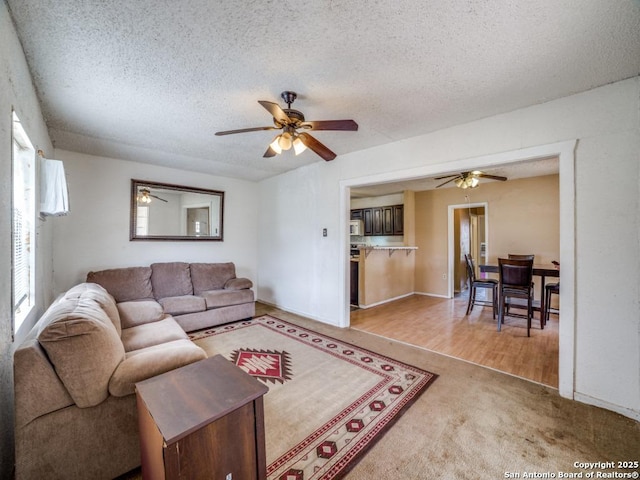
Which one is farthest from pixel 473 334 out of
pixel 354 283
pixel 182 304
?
pixel 182 304

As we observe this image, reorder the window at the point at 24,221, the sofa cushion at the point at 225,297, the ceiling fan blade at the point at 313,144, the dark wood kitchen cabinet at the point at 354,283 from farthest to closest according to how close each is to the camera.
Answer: the dark wood kitchen cabinet at the point at 354,283 < the sofa cushion at the point at 225,297 < the ceiling fan blade at the point at 313,144 < the window at the point at 24,221

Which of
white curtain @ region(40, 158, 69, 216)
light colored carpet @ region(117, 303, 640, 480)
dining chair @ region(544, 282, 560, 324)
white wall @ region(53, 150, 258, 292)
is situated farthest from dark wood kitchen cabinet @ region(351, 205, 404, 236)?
white curtain @ region(40, 158, 69, 216)

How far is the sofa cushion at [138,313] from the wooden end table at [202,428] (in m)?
1.75

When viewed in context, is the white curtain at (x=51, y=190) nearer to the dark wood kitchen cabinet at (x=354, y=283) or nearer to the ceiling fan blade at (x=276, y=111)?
the ceiling fan blade at (x=276, y=111)

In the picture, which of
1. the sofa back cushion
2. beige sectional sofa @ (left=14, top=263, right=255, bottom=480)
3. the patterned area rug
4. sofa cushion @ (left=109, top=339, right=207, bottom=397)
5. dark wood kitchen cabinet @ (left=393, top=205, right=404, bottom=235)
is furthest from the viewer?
dark wood kitchen cabinet @ (left=393, top=205, right=404, bottom=235)

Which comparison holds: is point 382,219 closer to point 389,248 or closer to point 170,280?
point 389,248

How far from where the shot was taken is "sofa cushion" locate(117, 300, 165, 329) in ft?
8.78

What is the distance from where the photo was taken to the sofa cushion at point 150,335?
7.13 ft

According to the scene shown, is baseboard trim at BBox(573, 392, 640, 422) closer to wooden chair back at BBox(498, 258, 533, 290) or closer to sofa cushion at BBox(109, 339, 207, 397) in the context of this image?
wooden chair back at BBox(498, 258, 533, 290)

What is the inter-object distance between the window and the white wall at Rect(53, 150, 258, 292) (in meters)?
1.70

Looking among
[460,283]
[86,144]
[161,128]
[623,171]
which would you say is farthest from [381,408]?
[460,283]

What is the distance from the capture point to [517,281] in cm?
359

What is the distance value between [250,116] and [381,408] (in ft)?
9.26

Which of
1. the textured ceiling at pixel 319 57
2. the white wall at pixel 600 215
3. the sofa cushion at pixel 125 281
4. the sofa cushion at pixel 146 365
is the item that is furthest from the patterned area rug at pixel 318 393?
the textured ceiling at pixel 319 57
